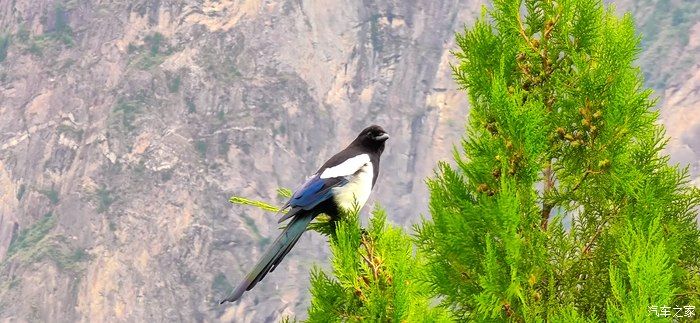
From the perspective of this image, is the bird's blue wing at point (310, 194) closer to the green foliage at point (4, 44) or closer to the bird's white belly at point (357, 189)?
the bird's white belly at point (357, 189)

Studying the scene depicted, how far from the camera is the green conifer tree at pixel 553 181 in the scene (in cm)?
548

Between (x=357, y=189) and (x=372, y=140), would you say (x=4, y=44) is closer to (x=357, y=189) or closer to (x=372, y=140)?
(x=372, y=140)

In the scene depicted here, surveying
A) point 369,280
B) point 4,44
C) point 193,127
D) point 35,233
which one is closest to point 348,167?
point 369,280

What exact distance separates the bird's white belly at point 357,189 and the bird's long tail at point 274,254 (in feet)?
Result: 0.75

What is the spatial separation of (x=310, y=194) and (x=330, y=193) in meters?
0.14

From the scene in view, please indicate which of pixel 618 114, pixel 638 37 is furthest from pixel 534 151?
pixel 638 37

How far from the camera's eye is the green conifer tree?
5.48 metres

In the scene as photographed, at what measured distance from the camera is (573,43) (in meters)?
6.50

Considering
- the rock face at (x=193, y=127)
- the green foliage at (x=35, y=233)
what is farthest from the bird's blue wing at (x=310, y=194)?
the green foliage at (x=35, y=233)

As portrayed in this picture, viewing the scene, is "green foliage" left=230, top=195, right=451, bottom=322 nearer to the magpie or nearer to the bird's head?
the magpie

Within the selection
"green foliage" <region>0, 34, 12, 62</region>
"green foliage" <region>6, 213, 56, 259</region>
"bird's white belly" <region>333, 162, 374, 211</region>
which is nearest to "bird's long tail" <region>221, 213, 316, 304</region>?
"bird's white belly" <region>333, 162, 374, 211</region>

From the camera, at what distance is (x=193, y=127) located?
155 m

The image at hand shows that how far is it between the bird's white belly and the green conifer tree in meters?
0.50

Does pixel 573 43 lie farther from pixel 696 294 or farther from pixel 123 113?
pixel 123 113
